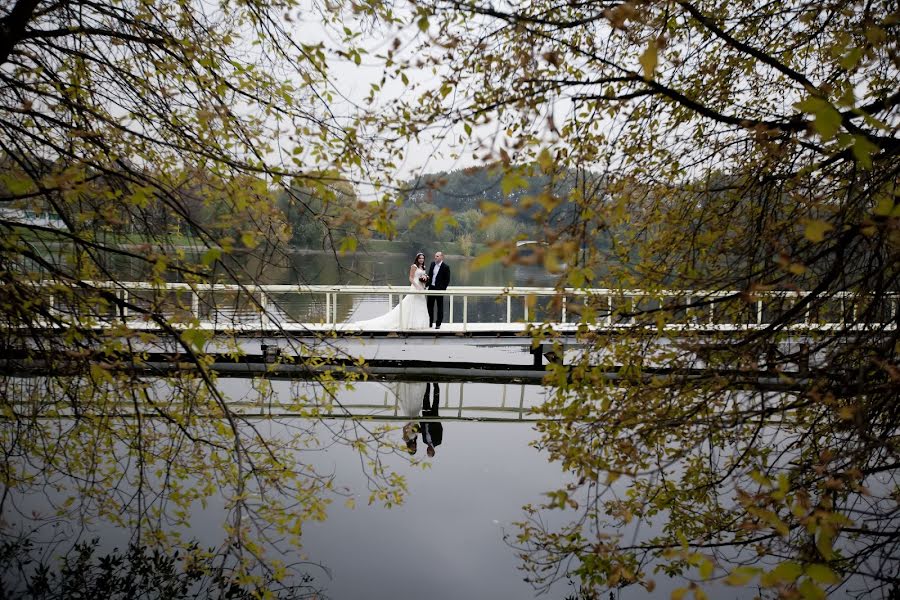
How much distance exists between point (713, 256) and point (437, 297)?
393 inches

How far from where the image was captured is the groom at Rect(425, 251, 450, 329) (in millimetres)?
13953

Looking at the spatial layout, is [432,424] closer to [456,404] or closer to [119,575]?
[456,404]

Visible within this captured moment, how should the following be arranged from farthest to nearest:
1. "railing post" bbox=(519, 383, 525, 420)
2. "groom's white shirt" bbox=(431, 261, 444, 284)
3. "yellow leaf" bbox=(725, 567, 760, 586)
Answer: "groom's white shirt" bbox=(431, 261, 444, 284)
"railing post" bbox=(519, 383, 525, 420)
"yellow leaf" bbox=(725, 567, 760, 586)

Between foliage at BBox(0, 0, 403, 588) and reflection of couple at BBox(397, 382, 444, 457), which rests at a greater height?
foliage at BBox(0, 0, 403, 588)

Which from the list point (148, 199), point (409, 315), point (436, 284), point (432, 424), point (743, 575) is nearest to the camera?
point (743, 575)

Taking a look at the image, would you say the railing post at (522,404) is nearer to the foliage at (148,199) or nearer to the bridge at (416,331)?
the bridge at (416,331)

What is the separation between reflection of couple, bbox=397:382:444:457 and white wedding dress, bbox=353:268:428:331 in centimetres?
334

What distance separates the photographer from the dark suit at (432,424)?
8621 millimetres

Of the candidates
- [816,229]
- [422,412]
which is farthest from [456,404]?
[816,229]

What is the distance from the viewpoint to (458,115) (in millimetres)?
3789

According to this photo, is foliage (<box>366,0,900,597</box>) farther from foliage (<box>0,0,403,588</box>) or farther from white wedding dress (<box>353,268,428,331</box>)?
white wedding dress (<box>353,268,428,331</box>)

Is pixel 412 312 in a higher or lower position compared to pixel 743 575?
lower

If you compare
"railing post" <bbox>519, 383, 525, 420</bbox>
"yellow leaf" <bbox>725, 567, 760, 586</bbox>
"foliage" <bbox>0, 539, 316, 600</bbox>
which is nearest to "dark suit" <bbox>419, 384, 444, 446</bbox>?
"railing post" <bbox>519, 383, 525, 420</bbox>

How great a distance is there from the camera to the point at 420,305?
14.2 metres
